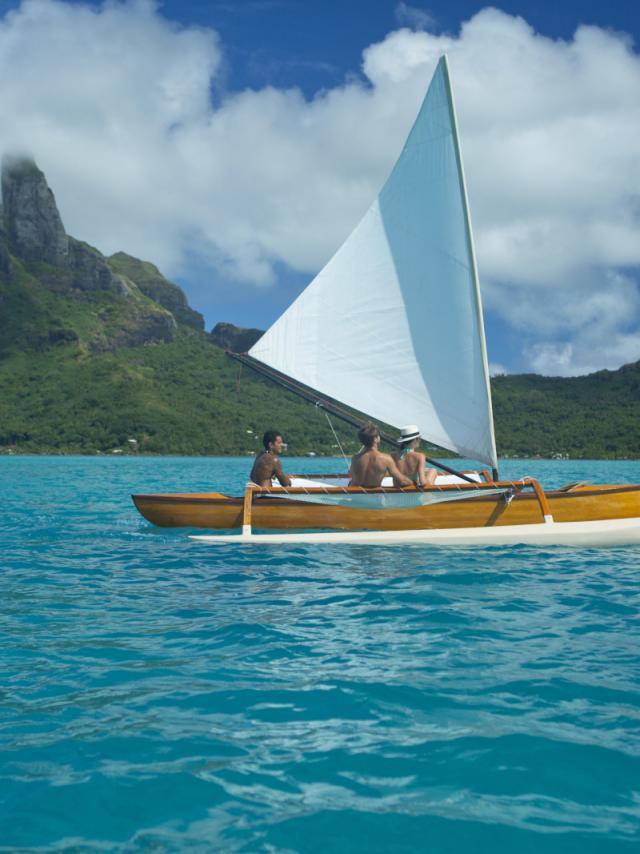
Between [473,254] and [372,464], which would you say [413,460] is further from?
[473,254]

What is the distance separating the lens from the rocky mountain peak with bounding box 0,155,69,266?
17275cm

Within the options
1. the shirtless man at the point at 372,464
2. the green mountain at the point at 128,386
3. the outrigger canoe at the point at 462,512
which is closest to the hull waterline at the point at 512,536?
the outrigger canoe at the point at 462,512

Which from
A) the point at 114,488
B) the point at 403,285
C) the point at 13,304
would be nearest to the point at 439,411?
the point at 403,285

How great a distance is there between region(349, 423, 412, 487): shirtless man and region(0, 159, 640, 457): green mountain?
87410 mm

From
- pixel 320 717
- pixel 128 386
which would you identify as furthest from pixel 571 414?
pixel 320 717

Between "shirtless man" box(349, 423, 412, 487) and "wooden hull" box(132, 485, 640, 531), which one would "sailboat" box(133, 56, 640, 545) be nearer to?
"wooden hull" box(132, 485, 640, 531)

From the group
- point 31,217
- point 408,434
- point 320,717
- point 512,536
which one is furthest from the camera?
point 31,217

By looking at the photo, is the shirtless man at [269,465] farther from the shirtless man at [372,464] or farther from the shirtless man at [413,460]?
the shirtless man at [413,460]

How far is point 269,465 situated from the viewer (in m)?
13.9

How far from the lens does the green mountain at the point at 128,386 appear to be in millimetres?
118562

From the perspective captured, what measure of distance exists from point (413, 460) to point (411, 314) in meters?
3.22

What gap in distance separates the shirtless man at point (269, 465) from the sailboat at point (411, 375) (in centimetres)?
73

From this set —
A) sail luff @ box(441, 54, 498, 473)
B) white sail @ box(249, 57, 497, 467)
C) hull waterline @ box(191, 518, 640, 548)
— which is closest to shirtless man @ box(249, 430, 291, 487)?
hull waterline @ box(191, 518, 640, 548)

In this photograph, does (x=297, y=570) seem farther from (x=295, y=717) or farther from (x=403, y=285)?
(x=403, y=285)
